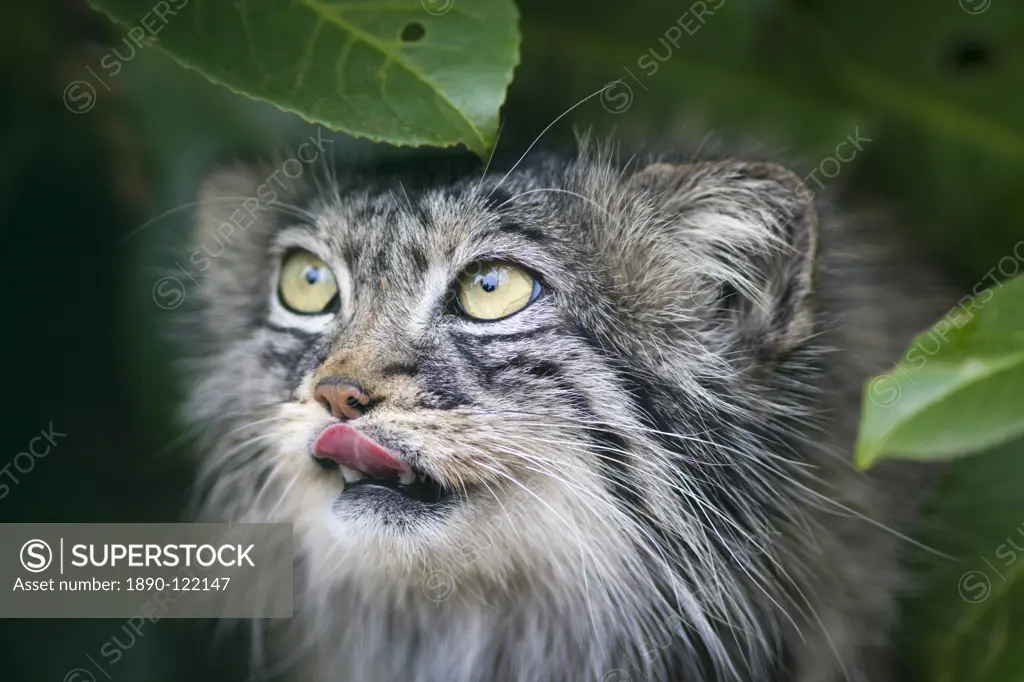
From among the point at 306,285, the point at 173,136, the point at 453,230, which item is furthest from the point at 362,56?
the point at 173,136

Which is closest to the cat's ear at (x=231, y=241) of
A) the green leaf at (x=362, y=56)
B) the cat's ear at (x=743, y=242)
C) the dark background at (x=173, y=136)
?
the dark background at (x=173, y=136)

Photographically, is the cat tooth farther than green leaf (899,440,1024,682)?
No

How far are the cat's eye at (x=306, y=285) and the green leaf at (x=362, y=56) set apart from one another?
11.7 inches

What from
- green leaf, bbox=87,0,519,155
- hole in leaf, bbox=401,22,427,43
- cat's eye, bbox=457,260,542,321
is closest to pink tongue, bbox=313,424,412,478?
cat's eye, bbox=457,260,542,321

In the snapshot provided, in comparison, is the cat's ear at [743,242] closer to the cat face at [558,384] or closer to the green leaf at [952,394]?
the cat face at [558,384]

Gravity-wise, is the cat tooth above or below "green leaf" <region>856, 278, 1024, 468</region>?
below

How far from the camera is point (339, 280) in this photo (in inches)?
49.1

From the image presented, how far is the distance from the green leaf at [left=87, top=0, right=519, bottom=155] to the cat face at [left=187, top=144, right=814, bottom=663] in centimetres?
18

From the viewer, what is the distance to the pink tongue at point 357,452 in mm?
1071

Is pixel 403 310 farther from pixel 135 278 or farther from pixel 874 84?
pixel 874 84

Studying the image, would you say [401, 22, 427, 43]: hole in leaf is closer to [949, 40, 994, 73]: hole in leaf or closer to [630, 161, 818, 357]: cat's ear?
[630, 161, 818, 357]: cat's ear

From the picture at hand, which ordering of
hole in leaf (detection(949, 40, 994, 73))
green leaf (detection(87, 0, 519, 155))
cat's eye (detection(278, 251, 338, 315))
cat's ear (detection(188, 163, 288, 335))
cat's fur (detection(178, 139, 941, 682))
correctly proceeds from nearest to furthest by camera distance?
green leaf (detection(87, 0, 519, 155)), cat's fur (detection(178, 139, 941, 682)), cat's eye (detection(278, 251, 338, 315)), cat's ear (detection(188, 163, 288, 335)), hole in leaf (detection(949, 40, 994, 73))

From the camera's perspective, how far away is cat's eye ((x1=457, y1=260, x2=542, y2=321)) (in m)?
1.15

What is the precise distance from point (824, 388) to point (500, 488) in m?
0.45
